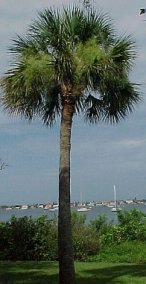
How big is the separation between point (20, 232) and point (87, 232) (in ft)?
8.94

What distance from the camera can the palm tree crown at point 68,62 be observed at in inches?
556

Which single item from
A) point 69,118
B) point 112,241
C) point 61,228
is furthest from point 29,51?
point 112,241

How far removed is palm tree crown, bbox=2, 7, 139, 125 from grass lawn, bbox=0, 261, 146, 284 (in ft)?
13.8

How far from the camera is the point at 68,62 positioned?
46.1ft

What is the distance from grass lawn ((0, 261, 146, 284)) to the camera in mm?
14971

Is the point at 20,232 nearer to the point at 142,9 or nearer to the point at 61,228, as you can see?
the point at 61,228

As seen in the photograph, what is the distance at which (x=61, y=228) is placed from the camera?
45.3 ft

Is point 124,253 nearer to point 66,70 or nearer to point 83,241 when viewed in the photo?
point 83,241

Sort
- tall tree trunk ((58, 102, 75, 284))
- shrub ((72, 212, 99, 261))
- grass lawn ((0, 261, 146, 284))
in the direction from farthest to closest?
shrub ((72, 212, 99, 261)) → grass lawn ((0, 261, 146, 284)) → tall tree trunk ((58, 102, 75, 284))

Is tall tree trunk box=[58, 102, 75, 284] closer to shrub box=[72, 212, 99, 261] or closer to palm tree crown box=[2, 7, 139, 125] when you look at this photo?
palm tree crown box=[2, 7, 139, 125]

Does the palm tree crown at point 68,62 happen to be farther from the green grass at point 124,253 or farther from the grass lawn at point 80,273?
the green grass at point 124,253

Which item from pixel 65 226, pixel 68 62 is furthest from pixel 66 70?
pixel 65 226

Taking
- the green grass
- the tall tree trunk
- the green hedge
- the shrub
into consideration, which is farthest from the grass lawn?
the shrub

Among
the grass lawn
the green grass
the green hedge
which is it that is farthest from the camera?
the green hedge
